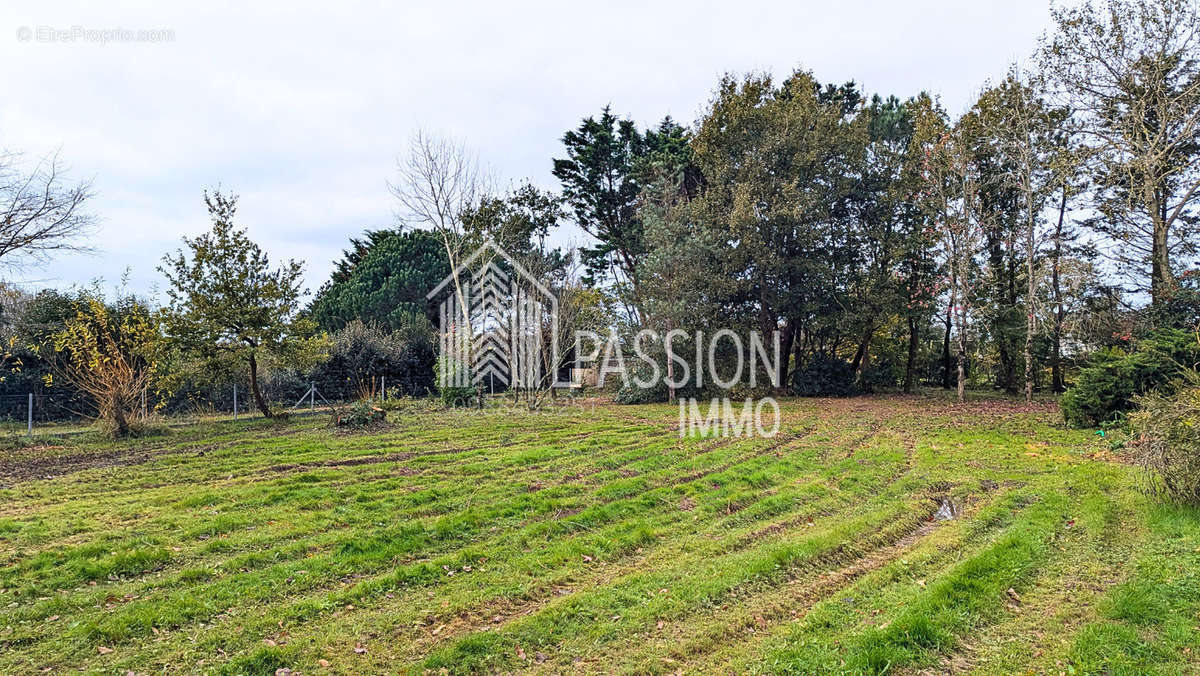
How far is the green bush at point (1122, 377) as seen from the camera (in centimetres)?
996

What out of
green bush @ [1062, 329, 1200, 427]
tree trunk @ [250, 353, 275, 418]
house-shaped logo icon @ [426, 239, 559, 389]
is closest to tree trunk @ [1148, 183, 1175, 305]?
green bush @ [1062, 329, 1200, 427]

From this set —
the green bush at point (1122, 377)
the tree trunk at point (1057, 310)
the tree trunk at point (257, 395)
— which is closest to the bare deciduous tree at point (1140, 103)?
the tree trunk at point (1057, 310)

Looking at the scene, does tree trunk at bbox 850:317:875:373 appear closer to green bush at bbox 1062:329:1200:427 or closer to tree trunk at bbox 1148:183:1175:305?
tree trunk at bbox 1148:183:1175:305

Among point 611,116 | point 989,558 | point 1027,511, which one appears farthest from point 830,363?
point 989,558

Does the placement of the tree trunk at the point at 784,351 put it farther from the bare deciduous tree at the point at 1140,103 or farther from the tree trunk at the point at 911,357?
the bare deciduous tree at the point at 1140,103

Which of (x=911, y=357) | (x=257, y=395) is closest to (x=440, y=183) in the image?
(x=257, y=395)

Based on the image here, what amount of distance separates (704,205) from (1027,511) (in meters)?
14.2

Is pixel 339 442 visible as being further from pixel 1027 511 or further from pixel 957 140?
pixel 957 140

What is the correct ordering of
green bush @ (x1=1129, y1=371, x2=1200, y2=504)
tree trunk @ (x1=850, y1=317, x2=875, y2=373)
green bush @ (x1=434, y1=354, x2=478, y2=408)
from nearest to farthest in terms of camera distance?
green bush @ (x1=1129, y1=371, x2=1200, y2=504), green bush @ (x1=434, y1=354, x2=478, y2=408), tree trunk @ (x1=850, y1=317, x2=875, y2=373)

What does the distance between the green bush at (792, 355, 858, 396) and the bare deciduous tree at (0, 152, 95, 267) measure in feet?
66.6

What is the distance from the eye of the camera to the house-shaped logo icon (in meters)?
17.4

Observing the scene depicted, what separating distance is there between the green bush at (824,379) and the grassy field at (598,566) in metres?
11.7

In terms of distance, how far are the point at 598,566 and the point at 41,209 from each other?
44.9 feet

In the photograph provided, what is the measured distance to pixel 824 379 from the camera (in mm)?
20609
